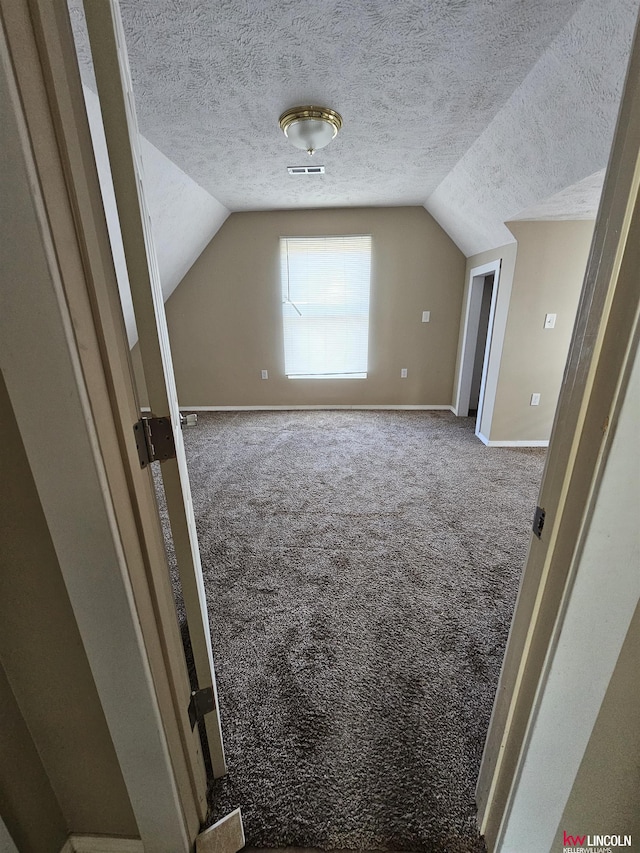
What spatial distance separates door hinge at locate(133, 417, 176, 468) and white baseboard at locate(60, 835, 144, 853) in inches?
38.8

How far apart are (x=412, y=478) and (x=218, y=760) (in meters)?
2.27

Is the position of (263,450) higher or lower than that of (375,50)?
lower

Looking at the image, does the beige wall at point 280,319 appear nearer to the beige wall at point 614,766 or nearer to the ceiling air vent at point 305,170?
the ceiling air vent at point 305,170

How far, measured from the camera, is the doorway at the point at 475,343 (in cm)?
382

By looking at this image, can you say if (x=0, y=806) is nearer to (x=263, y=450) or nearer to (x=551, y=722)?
(x=551, y=722)

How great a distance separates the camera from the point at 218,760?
3.43ft

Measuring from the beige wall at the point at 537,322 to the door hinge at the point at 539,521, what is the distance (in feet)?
8.63

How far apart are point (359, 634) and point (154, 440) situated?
132 cm

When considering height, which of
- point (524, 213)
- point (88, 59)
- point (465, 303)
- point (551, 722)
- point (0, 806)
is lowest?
point (0, 806)

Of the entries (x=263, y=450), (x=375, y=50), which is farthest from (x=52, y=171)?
(x=263, y=450)

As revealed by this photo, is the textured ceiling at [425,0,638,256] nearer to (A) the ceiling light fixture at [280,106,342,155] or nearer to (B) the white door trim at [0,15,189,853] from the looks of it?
(A) the ceiling light fixture at [280,106,342,155]

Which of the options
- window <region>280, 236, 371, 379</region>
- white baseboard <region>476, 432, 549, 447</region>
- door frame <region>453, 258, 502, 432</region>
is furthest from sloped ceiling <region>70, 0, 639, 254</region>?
white baseboard <region>476, 432, 549, 447</region>

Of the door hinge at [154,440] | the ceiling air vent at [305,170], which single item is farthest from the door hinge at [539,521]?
the ceiling air vent at [305,170]

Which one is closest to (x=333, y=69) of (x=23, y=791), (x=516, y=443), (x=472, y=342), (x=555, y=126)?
(x=555, y=126)
